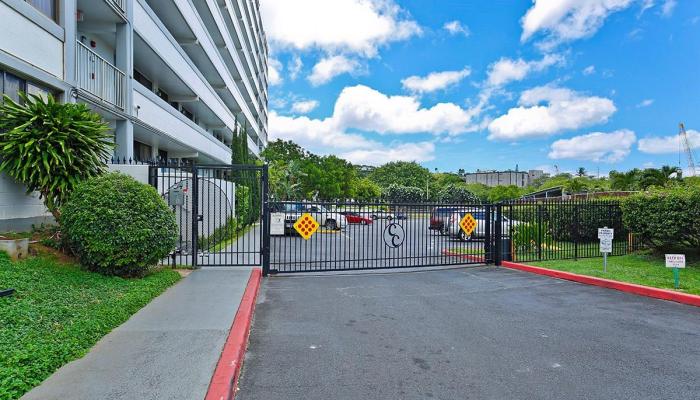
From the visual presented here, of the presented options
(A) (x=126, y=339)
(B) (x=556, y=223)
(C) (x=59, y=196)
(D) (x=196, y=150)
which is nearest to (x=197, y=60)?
(D) (x=196, y=150)

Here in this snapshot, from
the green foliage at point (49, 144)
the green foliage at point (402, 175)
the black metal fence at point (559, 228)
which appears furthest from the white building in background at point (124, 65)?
the green foliage at point (402, 175)

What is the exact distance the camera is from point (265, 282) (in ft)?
31.1

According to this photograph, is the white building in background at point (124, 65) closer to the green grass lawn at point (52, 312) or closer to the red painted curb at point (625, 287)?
the green grass lawn at point (52, 312)

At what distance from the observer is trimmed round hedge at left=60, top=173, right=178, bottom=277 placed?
7.08 metres

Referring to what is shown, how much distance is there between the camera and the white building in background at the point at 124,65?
7.84 meters

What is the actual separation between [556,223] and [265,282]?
1065cm

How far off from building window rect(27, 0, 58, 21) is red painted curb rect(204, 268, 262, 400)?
7433 mm

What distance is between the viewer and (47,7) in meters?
8.84

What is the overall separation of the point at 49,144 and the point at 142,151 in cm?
1182

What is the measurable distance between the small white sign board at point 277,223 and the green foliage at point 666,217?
9822mm

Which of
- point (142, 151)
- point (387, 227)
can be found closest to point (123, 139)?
point (142, 151)

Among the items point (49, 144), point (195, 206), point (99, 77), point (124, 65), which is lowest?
point (195, 206)

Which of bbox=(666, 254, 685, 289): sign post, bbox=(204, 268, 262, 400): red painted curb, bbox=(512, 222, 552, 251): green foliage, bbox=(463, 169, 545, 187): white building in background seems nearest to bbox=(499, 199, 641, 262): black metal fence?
bbox=(512, 222, 552, 251): green foliage

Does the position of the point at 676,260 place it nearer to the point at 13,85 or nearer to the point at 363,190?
the point at 13,85
